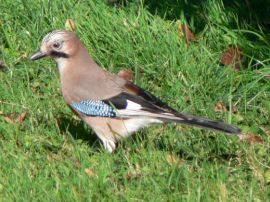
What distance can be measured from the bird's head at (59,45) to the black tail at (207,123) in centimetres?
110

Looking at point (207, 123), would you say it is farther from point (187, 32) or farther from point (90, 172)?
point (187, 32)

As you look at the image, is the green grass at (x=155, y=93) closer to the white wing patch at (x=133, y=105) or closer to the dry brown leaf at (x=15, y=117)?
the dry brown leaf at (x=15, y=117)

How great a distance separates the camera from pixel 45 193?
18.3 ft

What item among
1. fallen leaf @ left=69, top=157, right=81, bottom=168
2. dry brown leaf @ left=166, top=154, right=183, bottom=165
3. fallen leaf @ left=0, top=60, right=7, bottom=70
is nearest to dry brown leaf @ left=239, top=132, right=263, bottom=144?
dry brown leaf @ left=166, top=154, right=183, bottom=165

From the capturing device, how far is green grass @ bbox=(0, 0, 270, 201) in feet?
18.5

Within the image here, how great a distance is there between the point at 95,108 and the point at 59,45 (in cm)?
61

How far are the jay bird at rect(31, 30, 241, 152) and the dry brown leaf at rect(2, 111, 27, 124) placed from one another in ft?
1.35

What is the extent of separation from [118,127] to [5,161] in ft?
2.87

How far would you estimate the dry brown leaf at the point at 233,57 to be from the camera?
293 inches

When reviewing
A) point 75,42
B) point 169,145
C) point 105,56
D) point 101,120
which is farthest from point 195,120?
point 105,56

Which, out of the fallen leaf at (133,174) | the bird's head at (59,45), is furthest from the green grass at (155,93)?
the bird's head at (59,45)

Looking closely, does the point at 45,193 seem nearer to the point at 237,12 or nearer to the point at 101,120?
the point at 101,120

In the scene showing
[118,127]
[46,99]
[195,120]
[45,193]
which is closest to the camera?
[45,193]

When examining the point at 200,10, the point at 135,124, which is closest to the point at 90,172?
the point at 135,124
